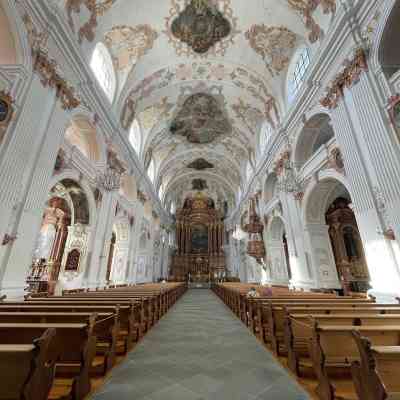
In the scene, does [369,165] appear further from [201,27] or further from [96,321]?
[201,27]

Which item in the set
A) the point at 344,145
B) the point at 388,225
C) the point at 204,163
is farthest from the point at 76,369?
the point at 204,163

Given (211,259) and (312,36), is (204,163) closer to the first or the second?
(211,259)

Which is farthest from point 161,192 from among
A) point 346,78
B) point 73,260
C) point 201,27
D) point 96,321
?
point 96,321

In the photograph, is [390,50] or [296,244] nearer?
[390,50]

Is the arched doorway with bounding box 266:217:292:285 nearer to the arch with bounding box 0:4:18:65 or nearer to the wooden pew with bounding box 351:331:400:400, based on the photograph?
the wooden pew with bounding box 351:331:400:400

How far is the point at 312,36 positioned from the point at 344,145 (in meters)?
5.18

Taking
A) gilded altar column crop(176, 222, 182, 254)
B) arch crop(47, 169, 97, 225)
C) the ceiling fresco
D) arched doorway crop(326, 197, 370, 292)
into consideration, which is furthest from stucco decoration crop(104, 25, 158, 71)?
gilded altar column crop(176, 222, 182, 254)

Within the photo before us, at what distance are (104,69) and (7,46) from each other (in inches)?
219

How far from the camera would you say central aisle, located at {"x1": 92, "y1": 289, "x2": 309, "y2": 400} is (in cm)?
234

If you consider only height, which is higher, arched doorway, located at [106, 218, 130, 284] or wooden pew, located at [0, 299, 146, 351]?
arched doorway, located at [106, 218, 130, 284]

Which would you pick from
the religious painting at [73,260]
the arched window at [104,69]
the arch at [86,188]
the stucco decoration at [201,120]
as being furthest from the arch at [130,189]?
the stucco decoration at [201,120]

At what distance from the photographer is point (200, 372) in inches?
113

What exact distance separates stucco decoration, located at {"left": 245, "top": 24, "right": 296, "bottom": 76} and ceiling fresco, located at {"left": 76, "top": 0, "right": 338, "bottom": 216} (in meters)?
0.04

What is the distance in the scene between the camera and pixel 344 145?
260 inches
